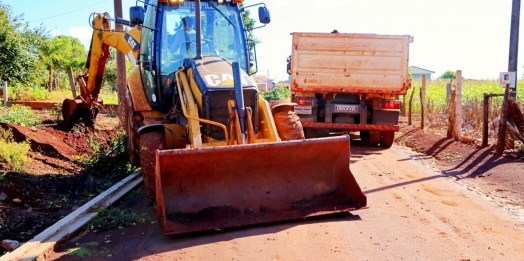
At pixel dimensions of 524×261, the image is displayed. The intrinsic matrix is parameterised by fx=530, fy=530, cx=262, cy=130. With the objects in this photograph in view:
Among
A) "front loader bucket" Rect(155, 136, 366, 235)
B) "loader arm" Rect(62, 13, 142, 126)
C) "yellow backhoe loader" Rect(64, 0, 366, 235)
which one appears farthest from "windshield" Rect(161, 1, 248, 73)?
"front loader bucket" Rect(155, 136, 366, 235)

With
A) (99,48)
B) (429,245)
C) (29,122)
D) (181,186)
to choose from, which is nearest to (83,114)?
(29,122)

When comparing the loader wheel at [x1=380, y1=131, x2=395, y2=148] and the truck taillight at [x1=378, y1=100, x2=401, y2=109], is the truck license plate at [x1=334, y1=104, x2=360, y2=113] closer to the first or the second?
the truck taillight at [x1=378, y1=100, x2=401, y2=109]

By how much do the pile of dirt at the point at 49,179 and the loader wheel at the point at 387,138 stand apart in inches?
254

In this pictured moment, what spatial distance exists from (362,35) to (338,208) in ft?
24.2

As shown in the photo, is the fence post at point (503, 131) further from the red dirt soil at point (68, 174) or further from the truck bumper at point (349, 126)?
the truck bumper at point (349, 126)

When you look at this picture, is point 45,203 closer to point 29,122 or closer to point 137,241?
point 137,241

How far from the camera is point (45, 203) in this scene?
7352mm

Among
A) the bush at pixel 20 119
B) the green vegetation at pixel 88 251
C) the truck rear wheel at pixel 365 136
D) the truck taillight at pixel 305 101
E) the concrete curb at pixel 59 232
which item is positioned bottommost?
the green vegetation at pixel 88 251

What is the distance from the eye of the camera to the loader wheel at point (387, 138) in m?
12.9

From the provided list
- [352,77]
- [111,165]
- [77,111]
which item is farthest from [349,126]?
[77,111]

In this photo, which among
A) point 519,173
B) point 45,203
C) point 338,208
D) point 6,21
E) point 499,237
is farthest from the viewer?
point 6,21

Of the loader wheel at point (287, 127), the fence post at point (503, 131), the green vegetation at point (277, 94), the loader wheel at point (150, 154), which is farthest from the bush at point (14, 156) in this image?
the green vegetation at point (277, 94)

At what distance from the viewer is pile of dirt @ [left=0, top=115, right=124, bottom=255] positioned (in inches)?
254

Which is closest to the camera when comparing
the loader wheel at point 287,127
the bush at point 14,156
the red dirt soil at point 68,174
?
the red dirt soil at point 68,174
